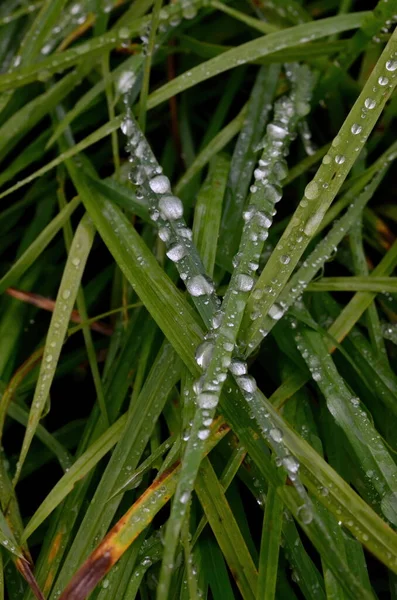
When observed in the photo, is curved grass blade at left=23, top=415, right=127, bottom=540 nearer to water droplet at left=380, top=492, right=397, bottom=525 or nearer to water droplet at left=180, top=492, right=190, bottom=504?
water droplet at left=180, top=492, right=190, bottom=504

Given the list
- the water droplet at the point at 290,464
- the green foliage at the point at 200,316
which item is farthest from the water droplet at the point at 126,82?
the water droplet at the point at 290,464

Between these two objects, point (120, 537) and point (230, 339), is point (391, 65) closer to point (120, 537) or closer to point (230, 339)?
point (230, 339)

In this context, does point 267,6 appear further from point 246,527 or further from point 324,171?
point 246,527

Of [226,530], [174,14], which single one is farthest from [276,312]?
[174,14]

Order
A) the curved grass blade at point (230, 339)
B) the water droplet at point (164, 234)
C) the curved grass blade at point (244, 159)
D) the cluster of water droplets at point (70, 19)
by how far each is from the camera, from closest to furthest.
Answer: the curved grass blade at point (230, 339) → the water droplet at point (164, 234) → the curved grass blade at point (244, 159) → the cluster of water droplets at point (70, 19)

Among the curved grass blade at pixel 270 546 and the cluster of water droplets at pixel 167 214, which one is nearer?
the curved grass blade at pixel 270 546

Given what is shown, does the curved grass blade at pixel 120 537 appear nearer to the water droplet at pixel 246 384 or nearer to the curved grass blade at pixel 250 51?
the water droplet at pixel 246 384
